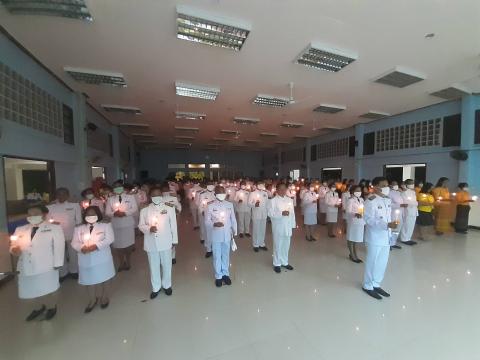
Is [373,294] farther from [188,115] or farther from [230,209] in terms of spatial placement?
[188,115]

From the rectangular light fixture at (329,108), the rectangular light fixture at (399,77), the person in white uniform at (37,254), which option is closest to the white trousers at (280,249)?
the person in white uniform at (37,254)

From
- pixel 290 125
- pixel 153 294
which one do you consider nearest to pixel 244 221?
pixel 153 294

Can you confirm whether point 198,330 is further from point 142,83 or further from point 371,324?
point 142,83

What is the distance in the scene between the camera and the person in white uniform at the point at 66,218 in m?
3.98

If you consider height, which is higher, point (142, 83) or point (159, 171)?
point (142, 83)

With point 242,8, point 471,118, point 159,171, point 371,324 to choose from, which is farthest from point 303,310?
point 159,171

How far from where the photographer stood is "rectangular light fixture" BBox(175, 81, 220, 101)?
608 centimetres

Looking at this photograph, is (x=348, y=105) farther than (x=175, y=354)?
Yes

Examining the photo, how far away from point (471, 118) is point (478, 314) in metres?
6.93

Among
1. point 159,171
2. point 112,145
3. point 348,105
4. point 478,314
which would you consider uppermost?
point 348,105

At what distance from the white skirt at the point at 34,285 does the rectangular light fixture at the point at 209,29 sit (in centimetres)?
402

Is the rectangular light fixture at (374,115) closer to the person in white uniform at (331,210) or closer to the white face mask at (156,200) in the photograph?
the person in white uniform at (331,210)

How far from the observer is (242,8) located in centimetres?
322

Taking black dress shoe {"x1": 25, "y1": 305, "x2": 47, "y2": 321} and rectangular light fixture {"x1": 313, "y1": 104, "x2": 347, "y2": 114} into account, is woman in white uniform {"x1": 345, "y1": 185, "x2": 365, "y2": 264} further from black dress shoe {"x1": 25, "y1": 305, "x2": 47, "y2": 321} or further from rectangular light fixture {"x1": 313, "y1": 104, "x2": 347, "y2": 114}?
black dress shoe {"x1": 25, "y1": 305, "x2": 47, "y2": 321}
